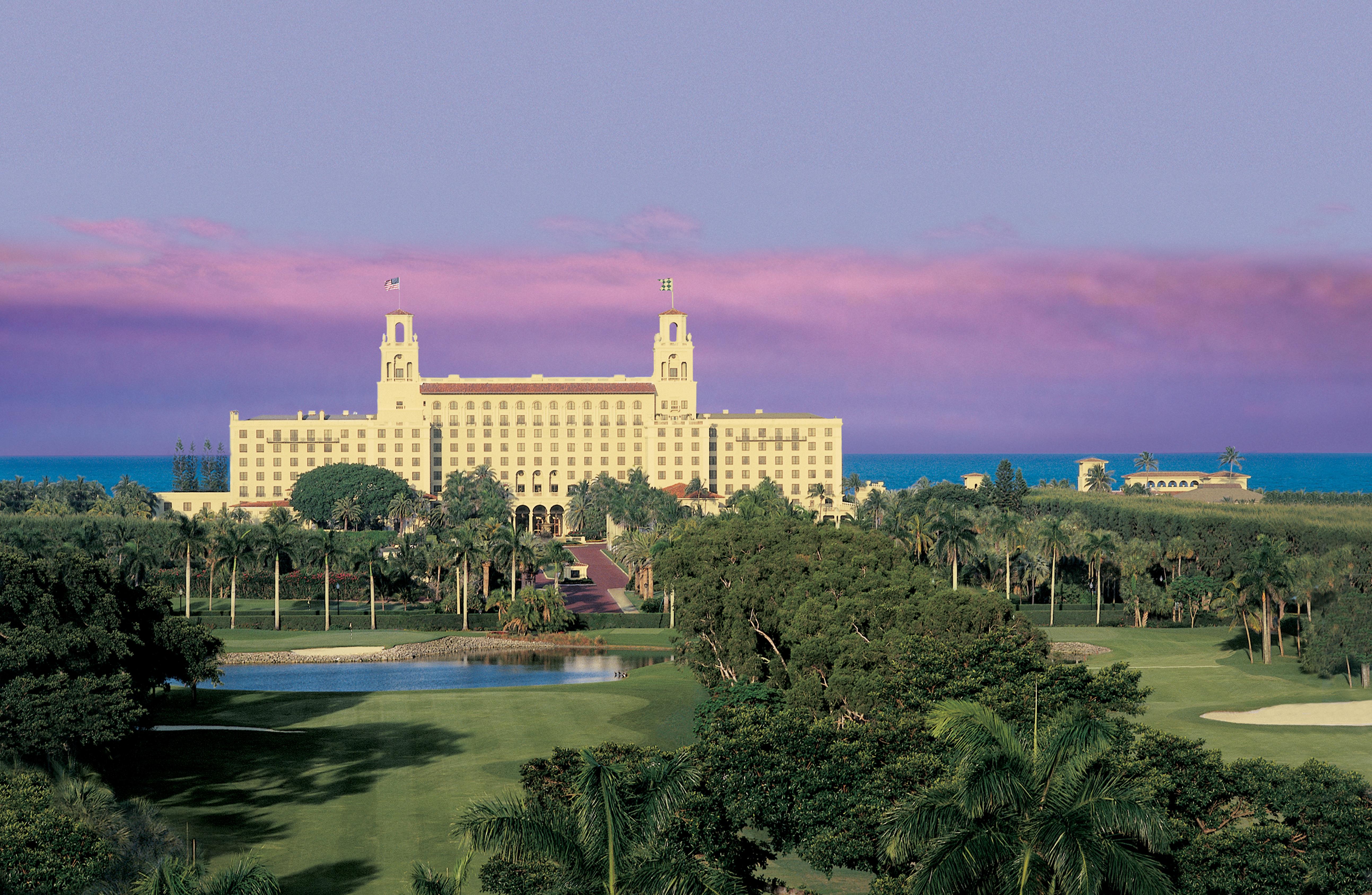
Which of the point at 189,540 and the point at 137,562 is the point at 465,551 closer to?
the point at 189,540

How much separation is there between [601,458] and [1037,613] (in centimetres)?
11190

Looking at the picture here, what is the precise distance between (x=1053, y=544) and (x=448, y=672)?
49.8m

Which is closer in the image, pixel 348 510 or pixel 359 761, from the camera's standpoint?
pixel 359 761

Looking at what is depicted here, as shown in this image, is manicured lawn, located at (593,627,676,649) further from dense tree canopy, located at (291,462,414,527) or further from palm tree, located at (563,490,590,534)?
dense tree canopy, located at (291,462,414,527)

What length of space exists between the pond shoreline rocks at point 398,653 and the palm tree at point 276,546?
9268mm

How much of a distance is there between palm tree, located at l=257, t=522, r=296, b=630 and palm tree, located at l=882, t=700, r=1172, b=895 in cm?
7352

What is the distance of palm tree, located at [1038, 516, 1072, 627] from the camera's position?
9425cm

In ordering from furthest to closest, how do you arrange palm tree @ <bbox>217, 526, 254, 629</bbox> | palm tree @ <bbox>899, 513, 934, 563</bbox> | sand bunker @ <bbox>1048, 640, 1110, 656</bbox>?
palm tree @ <bbox>899, 513, 934, 563</bbox>
palm tree @ <bbox>217, 526, 254, 629</bbox>
sand bunker @ <bbox>1048, 640, 1110, 656</bbox>

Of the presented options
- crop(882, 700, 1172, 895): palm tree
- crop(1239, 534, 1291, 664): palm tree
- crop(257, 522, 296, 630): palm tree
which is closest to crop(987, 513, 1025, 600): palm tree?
crop(1239, 534, 1291, 664): palm tree

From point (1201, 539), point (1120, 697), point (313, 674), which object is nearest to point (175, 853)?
point (1120, 697)

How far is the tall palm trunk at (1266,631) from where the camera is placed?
71.2 m

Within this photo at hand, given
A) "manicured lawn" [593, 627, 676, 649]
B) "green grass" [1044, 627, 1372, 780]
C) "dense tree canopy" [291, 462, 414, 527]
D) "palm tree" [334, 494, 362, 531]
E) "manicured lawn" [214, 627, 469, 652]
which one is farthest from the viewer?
"dense tree canopy" [291, 462, 414, 527]

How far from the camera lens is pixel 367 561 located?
92812 mm

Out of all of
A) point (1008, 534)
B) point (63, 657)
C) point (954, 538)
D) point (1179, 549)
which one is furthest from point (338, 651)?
point (1179, 549)
